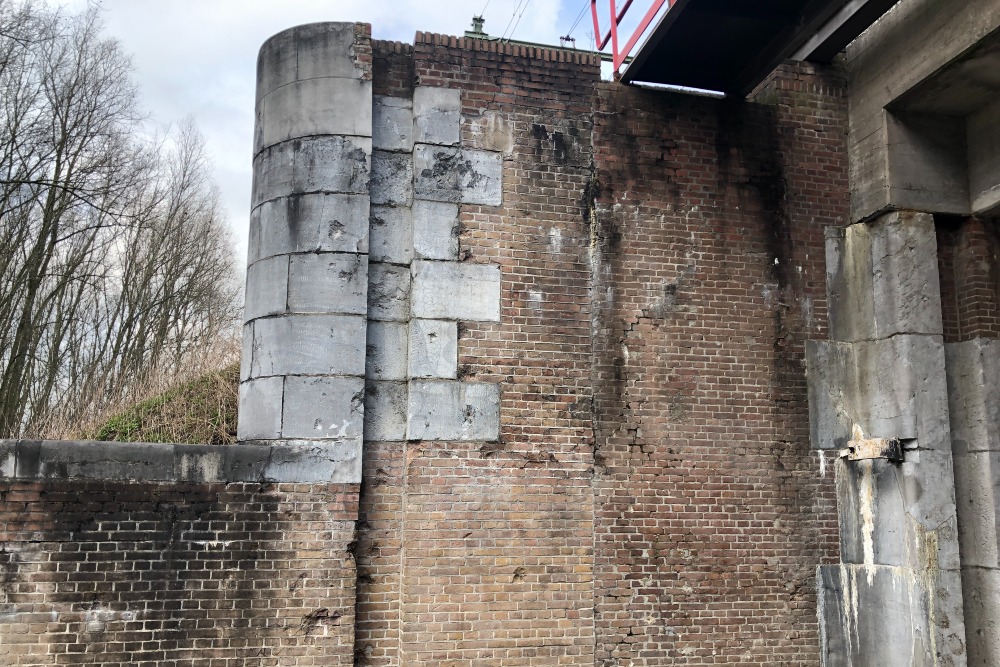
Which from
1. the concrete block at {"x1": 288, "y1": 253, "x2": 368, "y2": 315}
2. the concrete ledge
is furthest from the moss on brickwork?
the concrete block at {"x1": 288, "y1": 253, "x2": 368, "y2": 315}

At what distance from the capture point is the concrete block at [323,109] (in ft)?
23.8

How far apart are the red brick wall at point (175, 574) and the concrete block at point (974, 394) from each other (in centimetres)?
553

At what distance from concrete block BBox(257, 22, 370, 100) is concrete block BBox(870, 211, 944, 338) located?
5181 mm

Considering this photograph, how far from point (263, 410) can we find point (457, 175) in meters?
2.70

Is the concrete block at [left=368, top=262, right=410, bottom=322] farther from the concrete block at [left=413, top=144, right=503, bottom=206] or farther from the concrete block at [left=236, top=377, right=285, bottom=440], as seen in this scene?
the concrete block at [left=236, top=377, right=285, bottom=440]

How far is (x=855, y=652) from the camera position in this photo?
7461mm

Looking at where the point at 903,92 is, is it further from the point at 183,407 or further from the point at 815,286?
the point at 183,407

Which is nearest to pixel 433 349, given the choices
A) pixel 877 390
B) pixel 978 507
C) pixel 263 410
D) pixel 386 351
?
pixel 386 351

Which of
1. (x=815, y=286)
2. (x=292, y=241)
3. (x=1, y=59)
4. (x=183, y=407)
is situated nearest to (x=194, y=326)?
(x=1, y=59)

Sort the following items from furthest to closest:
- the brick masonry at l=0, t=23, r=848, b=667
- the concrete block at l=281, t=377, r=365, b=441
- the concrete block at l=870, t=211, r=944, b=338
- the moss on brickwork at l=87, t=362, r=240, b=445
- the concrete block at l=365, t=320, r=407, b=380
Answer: the moss on brickwork at l=87, t=362, r=240, b=445 → the concrete block at l=870, t=211, r=944, b=338 → the concrete block at l=365, t=320, r=407, b=380 → the concrete block at l=281, t=377, r=365, b=441 → the brick masonry at l=0, t=23, r=848, b=667

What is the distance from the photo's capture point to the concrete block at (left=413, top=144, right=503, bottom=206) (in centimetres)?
739

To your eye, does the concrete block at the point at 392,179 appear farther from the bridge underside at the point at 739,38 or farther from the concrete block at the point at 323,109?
the bridge underside at the point at 739,38

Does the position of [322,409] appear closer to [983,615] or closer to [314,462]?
[314,462]

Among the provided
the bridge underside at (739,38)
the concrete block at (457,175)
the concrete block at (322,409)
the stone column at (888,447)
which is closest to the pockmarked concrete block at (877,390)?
the stone column at (888,447)
